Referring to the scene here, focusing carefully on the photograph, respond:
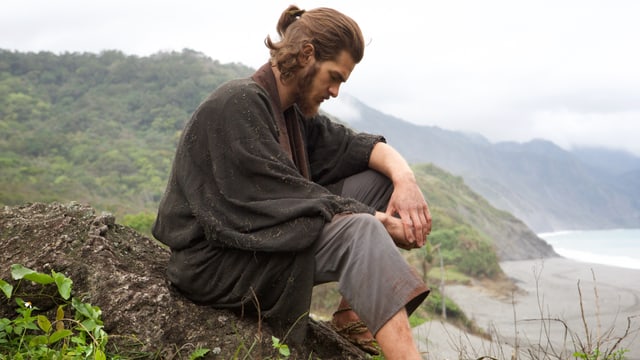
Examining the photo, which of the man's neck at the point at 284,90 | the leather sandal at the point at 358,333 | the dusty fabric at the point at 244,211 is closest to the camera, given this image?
the dusty fabric at the point at 244,211

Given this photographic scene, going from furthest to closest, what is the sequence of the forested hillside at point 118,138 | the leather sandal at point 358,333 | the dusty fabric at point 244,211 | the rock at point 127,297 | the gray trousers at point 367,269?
the forested hillside at point 118,138 → the leather sandal at point 358,333 → the rock at point 127,297 → the dusty fabric at point 244,211 → the gray trousers at point 367,269

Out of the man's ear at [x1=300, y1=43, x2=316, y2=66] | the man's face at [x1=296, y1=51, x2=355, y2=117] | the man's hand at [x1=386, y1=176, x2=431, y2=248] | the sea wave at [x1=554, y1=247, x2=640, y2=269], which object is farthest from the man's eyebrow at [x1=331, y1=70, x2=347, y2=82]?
the sea wave at [x1=554, y1=247, x2=640, y2=269]

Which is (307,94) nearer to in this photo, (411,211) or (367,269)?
(411,211)

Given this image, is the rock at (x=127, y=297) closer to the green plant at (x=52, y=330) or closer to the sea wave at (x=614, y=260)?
the green plant at (x=52, y=330)

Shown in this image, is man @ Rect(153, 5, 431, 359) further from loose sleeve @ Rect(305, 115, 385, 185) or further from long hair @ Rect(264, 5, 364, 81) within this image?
loose sleeve @ Rect(305, 115, 385, 185)

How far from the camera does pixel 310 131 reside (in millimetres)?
3068

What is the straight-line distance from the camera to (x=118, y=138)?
6731cm

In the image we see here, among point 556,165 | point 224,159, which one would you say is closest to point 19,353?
point 224,159

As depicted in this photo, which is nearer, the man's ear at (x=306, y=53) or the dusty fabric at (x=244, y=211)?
the dusty fabric at (x=244, y=211)

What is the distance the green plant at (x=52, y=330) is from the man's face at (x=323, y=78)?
4.22 ft

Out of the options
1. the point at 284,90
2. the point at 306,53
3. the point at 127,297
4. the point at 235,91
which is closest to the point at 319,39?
the point at 306,53

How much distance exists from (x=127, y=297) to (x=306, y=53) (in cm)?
131

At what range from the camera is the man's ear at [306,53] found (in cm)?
246

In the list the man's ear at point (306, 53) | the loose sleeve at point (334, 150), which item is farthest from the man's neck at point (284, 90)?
the loose sleeve at point (334, 150)
